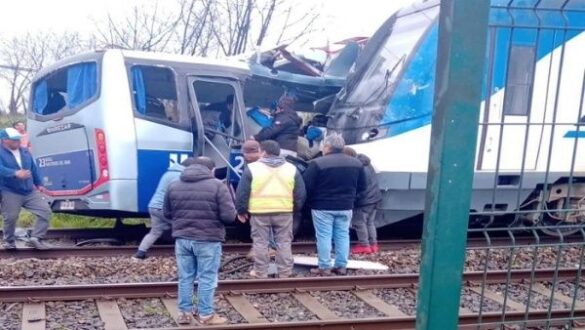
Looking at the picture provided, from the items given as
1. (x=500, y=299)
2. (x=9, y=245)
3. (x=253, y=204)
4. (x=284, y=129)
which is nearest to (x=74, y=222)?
(x=9, y=245)

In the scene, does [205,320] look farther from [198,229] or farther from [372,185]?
[372,185]

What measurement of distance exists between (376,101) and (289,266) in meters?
2.92

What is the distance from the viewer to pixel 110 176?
26.3 feet

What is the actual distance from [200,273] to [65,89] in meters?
4.77

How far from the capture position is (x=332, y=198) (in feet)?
24.2

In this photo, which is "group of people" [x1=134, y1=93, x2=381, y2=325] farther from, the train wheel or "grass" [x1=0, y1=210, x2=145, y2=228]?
"grass" [x1=0, y1=210, x2=145, y2=228]

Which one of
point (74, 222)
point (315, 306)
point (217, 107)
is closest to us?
point (315, 306)

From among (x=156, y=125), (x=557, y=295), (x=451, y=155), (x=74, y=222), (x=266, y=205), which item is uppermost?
(x=451, y=155)

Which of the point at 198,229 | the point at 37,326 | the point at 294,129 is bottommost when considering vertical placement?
the point at 37,326

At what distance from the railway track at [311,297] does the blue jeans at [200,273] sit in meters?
0.18

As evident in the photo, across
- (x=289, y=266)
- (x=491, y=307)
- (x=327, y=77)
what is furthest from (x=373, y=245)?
(x=327, y=77)

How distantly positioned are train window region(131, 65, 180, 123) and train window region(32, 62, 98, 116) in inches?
21.6

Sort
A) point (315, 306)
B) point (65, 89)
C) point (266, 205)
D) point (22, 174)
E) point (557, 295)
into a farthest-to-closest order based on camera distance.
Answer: point (65, 89)
point (22, 174)
point (266, 205)
point (557, 295)
point (315, 306)

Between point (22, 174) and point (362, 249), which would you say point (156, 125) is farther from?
point (362, 249)
